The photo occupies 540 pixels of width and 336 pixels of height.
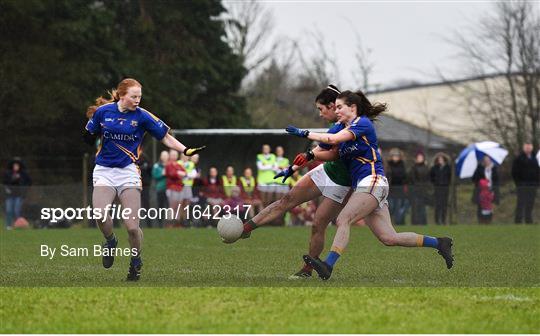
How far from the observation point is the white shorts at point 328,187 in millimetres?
11945

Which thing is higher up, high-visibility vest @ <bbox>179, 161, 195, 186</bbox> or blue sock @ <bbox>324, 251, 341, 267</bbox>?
high-visibility vest @ <bbox>179, 161, 195, 186</bbox>

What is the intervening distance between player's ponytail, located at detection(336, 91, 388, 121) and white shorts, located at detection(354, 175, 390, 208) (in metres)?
0.63

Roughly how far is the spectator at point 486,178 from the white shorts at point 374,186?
677 inches

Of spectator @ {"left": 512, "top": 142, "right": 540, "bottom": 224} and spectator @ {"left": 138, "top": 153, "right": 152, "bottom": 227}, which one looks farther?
spectator @ {"left": 512, "top": 142, "right": 540, "bottom": 224}

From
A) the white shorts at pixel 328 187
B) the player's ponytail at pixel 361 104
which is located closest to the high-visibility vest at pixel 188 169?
the white shorts at pixel 328 187

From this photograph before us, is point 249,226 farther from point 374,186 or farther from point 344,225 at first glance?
point 374,186

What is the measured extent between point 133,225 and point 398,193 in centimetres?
1648

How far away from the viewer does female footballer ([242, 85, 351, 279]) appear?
11867mm

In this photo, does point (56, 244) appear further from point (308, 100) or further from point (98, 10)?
point (308, 100)

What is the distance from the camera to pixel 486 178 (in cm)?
2869

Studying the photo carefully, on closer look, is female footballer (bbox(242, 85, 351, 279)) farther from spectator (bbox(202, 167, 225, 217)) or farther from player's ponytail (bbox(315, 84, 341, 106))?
spectator (bbox(202, 167, 225, 217))

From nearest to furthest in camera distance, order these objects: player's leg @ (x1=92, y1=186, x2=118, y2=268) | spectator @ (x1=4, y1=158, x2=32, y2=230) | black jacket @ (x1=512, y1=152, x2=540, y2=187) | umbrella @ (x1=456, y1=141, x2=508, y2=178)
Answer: player's leg @ (x1=92, y1=186, x2=118, y2=268) → spectator @ (x1=4, y1=158, x2=32, y2=230) → black jacket @ (x1=512, y1=152, x2=540, y2=187) → umbrella @ (x1=456, y1=141, x2=508, y2=178)

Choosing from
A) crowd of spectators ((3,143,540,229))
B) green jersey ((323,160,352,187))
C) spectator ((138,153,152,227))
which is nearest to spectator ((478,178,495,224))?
crowd of spectators ((3,143,540,229))

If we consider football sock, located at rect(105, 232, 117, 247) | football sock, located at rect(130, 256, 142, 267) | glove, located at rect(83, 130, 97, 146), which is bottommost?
football sock, located at rect(130, 256, 142, 267)
